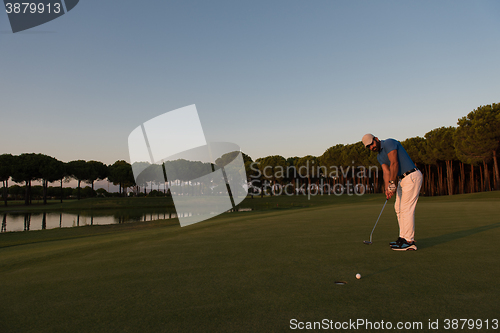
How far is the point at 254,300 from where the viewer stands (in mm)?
3348

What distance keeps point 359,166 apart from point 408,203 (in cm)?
6449

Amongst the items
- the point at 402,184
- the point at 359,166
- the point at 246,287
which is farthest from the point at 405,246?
the point at 359,166

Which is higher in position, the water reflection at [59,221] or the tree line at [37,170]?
the tree line at [37,170]

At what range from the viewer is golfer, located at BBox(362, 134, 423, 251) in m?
5.86

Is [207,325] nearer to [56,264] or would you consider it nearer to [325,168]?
[56,264]

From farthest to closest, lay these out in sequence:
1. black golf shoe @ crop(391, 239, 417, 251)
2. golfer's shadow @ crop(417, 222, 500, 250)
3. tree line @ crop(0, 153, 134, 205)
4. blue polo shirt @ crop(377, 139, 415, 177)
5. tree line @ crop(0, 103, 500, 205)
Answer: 1. tree line @ crop(0, 153, 134, 205)
2. tree line @ crop(0, 103, 500, 205)
3. golfer's shadow @ crop(417, 222, 500, 250)
4. blue polo shirt @ crop(377, 139, 415, 177)
5. black golf shoe @ crop(391, 239, 417, 251)

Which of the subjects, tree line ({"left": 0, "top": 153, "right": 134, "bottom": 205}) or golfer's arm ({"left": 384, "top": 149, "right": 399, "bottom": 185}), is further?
tree line ({"left": 0, "top": 153, "right": 134, "bottom": 205})

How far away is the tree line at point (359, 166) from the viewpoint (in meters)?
38.6

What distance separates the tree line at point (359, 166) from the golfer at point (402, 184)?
41.5 meters

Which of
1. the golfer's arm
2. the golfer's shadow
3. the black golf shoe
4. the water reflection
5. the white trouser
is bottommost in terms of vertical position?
the water reflection

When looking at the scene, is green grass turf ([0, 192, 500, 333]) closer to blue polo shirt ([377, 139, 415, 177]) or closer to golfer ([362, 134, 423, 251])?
golfer ([362, 134, 423, 251])

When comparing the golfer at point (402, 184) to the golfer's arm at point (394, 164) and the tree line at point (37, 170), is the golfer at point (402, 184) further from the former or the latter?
the tree line at point (37, 170)

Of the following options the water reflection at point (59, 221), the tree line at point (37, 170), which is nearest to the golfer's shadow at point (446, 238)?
the water reflection at point (59, 221)

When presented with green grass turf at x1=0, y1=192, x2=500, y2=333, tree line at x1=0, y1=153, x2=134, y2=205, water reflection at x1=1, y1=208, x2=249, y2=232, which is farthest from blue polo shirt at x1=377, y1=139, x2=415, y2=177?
tree line at x1=0, y1=153, x2=134, y2=205
